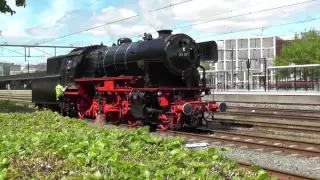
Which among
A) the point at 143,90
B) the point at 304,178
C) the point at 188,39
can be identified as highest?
the point at 188,39

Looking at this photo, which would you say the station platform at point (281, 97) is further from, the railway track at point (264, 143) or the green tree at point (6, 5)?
the green tree at point (6, 5)

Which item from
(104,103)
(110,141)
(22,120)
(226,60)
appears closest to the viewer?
(110,141)

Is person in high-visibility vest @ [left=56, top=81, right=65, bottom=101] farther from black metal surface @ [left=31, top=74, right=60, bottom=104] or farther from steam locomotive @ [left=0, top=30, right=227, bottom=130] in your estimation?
steam locomotive @ [left=0, top=30, right=227, bottom=130]

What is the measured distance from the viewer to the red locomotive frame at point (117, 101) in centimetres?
1416

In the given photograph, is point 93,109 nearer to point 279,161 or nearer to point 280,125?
point 280,125

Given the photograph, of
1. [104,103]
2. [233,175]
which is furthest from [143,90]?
[233,175]

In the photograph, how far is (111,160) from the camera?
6.05 meters

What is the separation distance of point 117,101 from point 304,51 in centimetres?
6527

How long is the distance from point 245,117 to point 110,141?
38.3ft

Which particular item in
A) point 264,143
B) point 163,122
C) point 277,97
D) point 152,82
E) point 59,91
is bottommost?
point 264,143

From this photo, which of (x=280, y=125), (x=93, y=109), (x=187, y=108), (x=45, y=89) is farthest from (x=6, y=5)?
(x=280, y=125)

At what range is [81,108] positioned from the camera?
19.4 metres

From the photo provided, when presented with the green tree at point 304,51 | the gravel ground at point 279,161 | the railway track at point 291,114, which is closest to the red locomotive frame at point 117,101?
the gravel ground at point 279,161

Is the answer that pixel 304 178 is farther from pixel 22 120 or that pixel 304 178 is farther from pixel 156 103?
pixel 22 120
